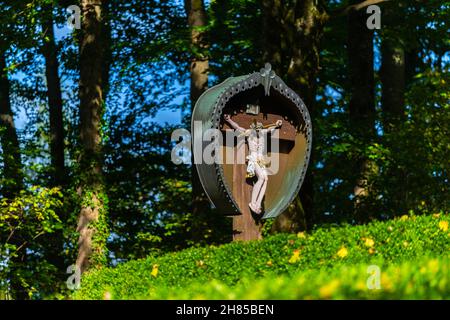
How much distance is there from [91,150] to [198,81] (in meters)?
3.55

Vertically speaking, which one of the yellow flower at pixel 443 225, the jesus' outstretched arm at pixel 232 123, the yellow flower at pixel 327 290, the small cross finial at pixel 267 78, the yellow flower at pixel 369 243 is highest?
the small cross finial at pixel 267 78

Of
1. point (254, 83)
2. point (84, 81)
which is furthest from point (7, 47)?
point (254, 83)

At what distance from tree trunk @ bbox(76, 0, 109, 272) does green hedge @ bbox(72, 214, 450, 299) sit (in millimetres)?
5084

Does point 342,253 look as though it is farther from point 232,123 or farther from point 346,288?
point 346,288

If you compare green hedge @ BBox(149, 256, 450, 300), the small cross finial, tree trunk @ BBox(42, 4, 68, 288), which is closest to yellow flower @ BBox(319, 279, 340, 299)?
green hedge @ BBox(149, 256, 450, 300)

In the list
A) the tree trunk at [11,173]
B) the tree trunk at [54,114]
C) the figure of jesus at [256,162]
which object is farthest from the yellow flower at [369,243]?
the tree trunk at [54,114]

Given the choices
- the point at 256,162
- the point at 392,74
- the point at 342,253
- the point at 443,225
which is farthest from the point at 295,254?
the point at 392,74

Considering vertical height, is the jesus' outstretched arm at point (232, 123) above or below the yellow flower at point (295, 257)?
above

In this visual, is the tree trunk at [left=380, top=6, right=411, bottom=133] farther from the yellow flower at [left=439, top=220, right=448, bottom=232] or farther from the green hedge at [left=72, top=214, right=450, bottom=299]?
the green hedge at [left=72, top=214, right=450, bottom=299]

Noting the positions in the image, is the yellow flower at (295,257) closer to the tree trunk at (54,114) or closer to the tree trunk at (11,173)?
the tree trunk at (11,173)

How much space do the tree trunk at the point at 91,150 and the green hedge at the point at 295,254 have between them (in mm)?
5084

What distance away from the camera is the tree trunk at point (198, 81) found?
1825 centimetres

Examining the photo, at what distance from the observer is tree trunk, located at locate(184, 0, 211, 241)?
59.9ft
